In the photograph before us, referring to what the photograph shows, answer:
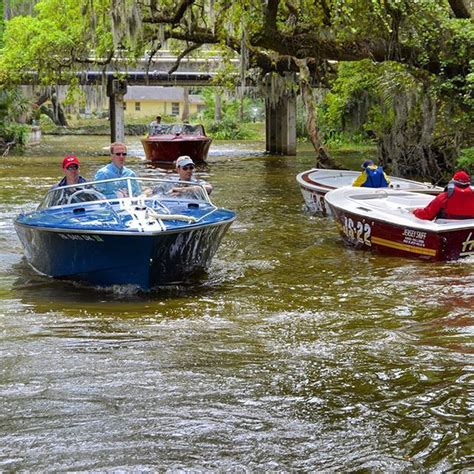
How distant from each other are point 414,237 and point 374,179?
399 centimetres

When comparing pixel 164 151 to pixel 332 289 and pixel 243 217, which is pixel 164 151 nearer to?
pixel 243 217

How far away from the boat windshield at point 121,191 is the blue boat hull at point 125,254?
0.73 metres

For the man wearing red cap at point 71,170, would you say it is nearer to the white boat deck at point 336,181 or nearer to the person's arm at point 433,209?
the person's arm at point 433,209

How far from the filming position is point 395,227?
1341cm

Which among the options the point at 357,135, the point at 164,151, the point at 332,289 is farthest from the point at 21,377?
the point at 357,135

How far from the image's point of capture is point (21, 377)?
7.50 meters

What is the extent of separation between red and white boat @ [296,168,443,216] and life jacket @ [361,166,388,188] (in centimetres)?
42

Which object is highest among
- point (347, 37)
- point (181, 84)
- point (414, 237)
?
point (347, 37)

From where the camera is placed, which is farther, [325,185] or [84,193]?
[325,185]

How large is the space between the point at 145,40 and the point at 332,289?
46.2 feet

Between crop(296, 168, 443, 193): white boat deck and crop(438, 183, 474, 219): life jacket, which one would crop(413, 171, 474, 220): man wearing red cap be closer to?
crop(438, 183, 474, 219): life jacket

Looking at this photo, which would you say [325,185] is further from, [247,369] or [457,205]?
[247,369]

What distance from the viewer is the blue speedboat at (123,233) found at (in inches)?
404

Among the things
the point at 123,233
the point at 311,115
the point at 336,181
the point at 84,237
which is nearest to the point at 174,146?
the point at 311,115
